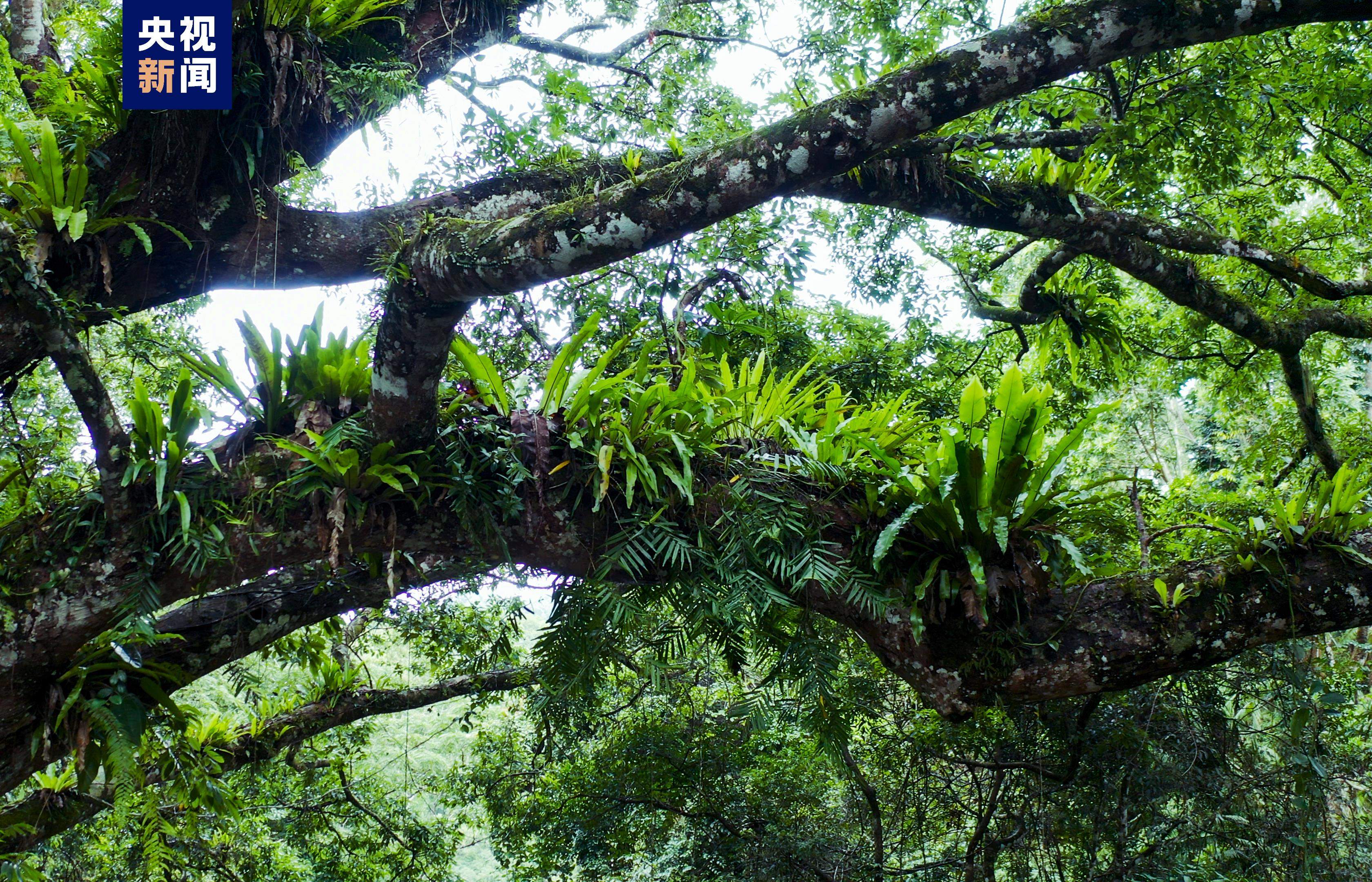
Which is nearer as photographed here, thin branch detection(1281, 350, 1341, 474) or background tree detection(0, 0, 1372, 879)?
background tree detection(0, 0, 1372, 879)

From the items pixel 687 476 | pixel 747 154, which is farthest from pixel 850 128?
pixel 687 476

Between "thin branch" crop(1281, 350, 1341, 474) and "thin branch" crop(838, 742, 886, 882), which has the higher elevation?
"thin branch" crop(1281, 350, 1341, 474)

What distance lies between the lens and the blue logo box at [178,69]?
2.86 metres

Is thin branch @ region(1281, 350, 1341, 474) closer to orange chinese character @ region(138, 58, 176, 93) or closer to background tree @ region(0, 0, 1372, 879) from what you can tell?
background tree @ region(0, 0, 1372, 879)

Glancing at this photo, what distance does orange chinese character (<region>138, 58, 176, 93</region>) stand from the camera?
2.87m

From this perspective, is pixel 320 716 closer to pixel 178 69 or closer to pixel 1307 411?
pixel 178 69

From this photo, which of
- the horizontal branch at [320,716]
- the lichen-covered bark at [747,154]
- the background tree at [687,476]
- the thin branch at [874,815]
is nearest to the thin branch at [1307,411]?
the background tree at [687,476]

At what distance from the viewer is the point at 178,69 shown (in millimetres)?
2934

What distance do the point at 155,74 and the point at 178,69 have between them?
75 mm

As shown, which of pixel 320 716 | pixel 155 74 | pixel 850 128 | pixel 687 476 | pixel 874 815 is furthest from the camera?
pixel 320 716

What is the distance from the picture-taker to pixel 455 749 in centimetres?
778

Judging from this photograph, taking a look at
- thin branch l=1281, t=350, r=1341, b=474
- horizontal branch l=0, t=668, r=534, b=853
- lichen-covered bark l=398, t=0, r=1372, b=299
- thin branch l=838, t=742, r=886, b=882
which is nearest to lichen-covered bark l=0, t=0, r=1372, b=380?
lichen-covered bark l=398, t=0, r=1372, b=299

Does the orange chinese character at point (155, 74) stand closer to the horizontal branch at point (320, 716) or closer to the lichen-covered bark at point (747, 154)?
the lichen-covered bark at point (747, 154)

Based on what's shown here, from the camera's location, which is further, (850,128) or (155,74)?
(155,74)
